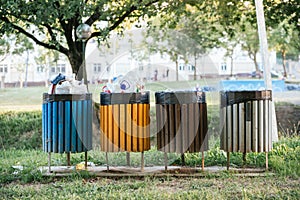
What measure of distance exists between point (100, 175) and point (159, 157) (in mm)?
901

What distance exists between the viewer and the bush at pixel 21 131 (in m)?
8.76

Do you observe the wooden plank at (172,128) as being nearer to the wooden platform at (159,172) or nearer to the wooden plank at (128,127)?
the wooden platform at (159,172)

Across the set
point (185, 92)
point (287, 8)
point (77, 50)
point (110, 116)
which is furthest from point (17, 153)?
point (287, 8)

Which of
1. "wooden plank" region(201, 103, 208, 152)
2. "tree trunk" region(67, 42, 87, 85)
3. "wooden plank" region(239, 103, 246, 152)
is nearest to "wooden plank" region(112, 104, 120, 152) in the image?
"wooden plank" region(201, 103, 208, 152)

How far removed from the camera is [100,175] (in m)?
4.15

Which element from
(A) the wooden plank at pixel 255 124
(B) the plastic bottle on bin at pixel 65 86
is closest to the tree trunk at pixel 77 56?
(B) the plastic bottle on bin at pixel 65 86

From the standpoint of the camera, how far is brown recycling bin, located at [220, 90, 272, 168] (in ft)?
13.3

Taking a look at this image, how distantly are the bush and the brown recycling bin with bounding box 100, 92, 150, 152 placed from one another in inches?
195

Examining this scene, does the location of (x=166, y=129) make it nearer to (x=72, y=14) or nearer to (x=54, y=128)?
(x=54, y=128)

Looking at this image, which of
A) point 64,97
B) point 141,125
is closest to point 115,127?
point 141,125

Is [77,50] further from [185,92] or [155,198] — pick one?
[155,198]

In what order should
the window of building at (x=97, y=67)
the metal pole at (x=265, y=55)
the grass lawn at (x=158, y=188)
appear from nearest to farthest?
the grass lawn at (x=158, y=188) < the window of building at (x=97, y=67) < the metal pole at (x=265, y=55)

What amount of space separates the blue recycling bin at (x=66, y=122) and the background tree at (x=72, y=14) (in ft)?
7.09

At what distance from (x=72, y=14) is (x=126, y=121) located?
3.53 meters
